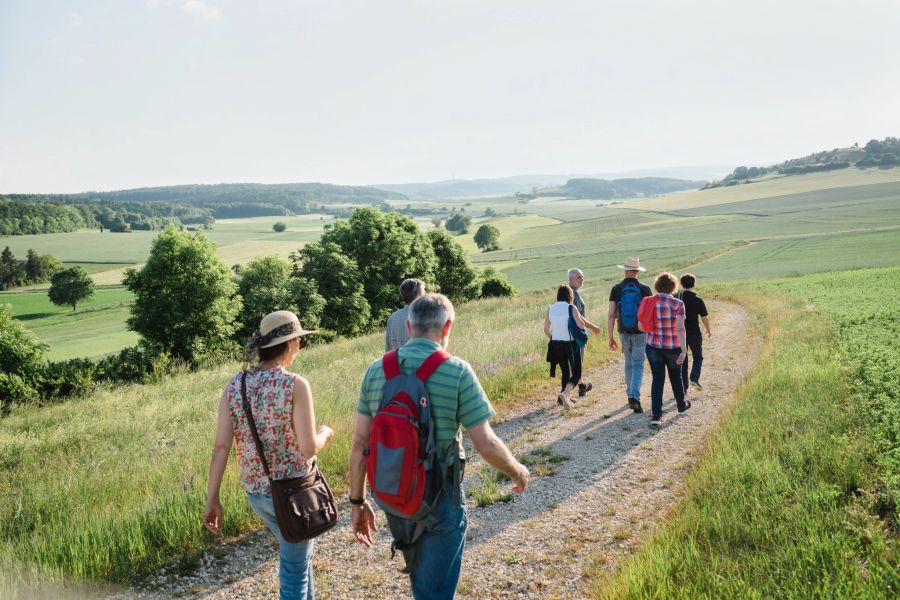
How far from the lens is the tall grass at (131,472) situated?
15.6 feet

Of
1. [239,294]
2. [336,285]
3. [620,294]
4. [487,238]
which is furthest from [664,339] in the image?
[487,238]

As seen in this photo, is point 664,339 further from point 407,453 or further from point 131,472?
point 131,472

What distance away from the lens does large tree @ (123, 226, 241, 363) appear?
3042 centimetres

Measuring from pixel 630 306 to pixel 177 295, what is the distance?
94.2 feet

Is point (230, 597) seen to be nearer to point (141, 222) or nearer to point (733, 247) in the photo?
point (733, 247)

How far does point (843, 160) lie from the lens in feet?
477

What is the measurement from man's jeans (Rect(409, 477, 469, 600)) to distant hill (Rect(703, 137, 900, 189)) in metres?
164

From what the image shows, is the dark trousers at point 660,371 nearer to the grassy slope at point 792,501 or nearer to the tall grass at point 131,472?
the grassy slope at point 792,501

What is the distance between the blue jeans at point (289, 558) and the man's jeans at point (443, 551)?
0.84 meters

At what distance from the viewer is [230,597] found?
14.4ft

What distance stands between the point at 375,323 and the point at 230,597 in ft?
120

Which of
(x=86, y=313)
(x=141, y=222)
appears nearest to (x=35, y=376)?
(x=86, y=313)

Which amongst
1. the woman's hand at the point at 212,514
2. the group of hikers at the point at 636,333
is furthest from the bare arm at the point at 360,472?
the group of hikers at the point at 636,333

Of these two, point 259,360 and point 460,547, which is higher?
point 259,360
